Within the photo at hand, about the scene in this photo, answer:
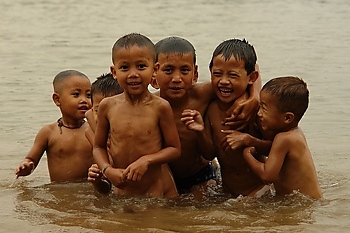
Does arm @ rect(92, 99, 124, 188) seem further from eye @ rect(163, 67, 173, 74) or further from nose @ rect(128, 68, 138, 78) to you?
eye @ rect(163, 67, 173, 74)

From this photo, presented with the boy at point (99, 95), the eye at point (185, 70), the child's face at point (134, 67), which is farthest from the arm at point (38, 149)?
the eye at point (185, 70)

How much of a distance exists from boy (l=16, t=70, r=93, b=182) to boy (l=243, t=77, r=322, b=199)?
1.67 meters

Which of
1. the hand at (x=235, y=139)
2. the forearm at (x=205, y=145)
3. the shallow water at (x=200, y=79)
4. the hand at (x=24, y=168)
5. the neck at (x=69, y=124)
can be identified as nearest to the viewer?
the shallow water at (x=200, y=79)

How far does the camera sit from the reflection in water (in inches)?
195

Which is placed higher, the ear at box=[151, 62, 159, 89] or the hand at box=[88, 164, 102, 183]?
the ear at box=[151, 62, 159, 89]

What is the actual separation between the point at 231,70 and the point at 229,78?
0.06m

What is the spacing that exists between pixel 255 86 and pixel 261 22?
1329cm

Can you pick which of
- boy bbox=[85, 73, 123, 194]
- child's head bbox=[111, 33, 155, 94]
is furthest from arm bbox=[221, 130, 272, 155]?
boy bbox=[85, 73, 123, 194]

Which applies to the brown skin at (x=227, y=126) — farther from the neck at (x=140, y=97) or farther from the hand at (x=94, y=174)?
the hand at (x=94, y=174)

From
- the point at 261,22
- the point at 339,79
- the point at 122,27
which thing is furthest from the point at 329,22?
the point at 339,79

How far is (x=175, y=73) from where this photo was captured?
5.56 meters

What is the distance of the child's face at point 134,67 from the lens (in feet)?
17.0

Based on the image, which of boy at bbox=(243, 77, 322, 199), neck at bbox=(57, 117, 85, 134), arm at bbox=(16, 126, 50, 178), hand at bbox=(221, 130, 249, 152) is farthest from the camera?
neck at bbox=(57, 117, 85, 134)

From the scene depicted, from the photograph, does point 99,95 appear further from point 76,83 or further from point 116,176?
point 116,176
